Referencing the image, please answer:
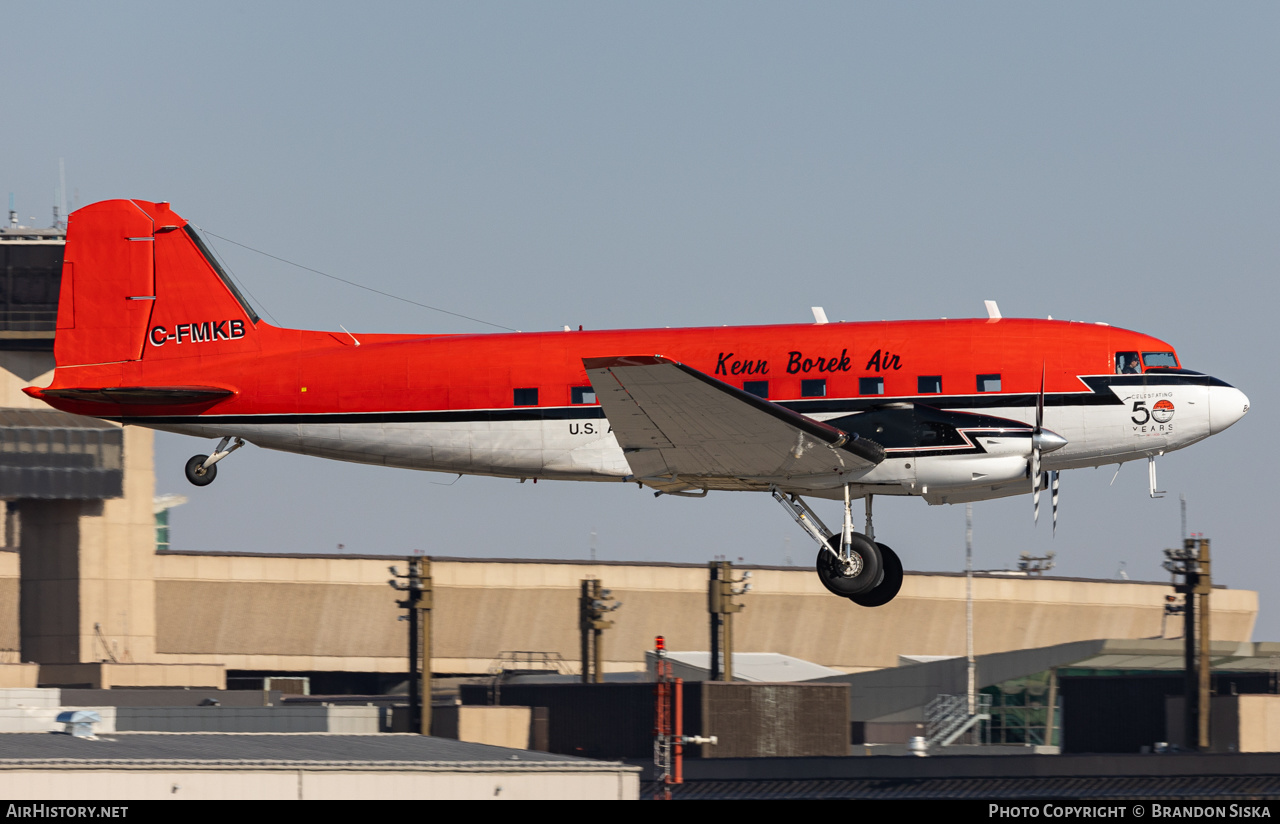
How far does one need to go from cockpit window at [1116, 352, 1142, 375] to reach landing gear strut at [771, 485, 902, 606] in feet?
14.2

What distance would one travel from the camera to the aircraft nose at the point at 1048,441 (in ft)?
74.9

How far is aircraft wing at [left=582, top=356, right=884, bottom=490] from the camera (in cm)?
2106

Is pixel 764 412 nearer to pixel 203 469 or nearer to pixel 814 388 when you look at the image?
pixel 814 388

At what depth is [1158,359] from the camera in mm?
23688

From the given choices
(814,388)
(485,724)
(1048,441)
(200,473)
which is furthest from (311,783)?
(485,724)

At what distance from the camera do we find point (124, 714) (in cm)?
4403

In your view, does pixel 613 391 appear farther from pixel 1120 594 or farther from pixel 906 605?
pixel 1120 594

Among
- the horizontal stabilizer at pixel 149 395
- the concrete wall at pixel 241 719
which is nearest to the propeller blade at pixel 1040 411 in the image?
the horizontal stabilizer at pixel 149 395

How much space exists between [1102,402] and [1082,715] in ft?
127

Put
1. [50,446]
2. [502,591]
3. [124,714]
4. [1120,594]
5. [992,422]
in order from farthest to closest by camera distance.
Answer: [1120,594]
[502,591]
[50,446]
[124,714]
[992,422]

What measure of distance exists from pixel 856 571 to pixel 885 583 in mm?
862

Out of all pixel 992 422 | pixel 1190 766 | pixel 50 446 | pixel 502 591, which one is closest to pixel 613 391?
pixel 992 422

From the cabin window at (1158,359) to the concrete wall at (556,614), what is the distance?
57.3 metres

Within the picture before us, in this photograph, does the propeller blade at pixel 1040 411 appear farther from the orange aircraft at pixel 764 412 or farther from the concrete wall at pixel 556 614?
the concrete wall at pixel 556 614
